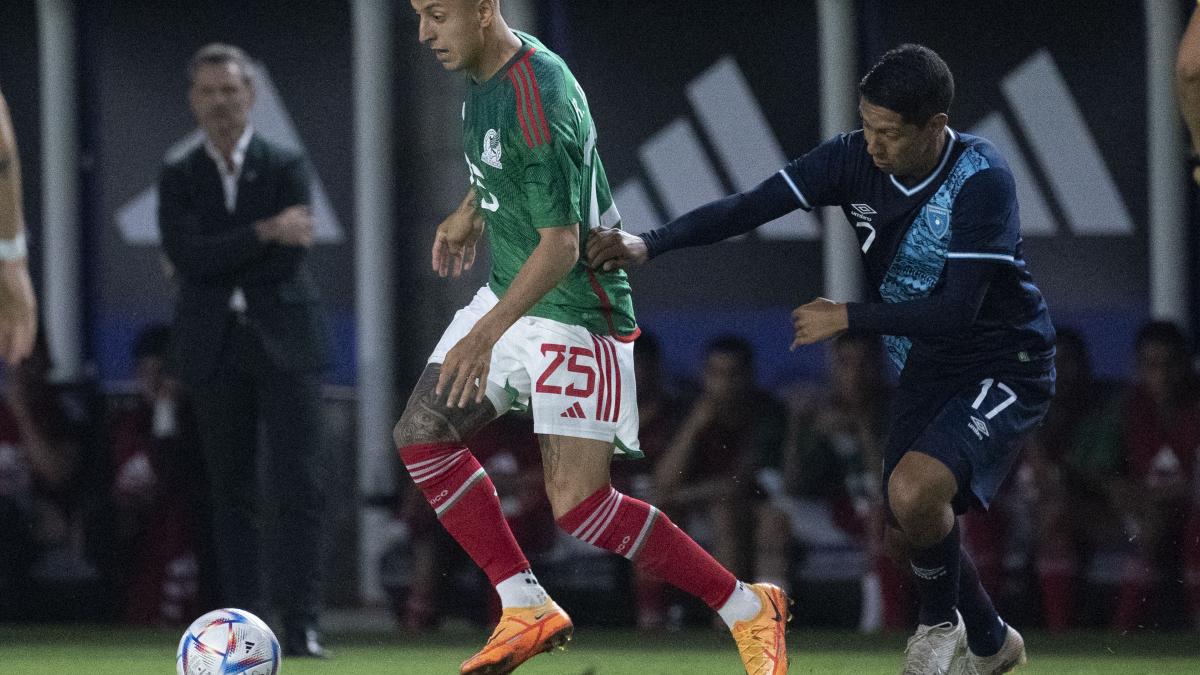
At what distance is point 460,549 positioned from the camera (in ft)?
27.0

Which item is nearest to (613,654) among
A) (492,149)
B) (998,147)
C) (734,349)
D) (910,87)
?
(734,349)

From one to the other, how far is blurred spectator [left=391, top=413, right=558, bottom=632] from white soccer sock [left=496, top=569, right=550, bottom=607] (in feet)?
9.16

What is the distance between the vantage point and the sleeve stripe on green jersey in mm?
5074

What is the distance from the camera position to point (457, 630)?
8109 mm

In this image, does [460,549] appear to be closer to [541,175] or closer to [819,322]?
[541,175]

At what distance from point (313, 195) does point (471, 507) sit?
15.1 ft

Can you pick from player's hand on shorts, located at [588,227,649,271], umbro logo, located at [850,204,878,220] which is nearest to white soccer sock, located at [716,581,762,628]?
player's hand on shorts, located at [588,227,649,271]

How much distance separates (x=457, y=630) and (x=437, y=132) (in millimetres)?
2283

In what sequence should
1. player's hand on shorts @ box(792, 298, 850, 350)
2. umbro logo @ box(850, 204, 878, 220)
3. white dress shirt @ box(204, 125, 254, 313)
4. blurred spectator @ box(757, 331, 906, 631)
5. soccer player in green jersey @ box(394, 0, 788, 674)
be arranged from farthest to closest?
blurred spectator @ box(757, 331, 906, 631) < white dress shirt @ box(204, 125, 254, 313) < umbro logo @ box(850, 204, 878, 220) < soccer player in green jersey @ box(394, 0, 788, 674) < player's hand on shorts @ box(792, 298, 850, 350)

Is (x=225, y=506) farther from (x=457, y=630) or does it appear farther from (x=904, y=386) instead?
(x=904, y=386)

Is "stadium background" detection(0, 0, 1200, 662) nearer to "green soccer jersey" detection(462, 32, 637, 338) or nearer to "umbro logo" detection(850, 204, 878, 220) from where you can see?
"green soccer jersey" detection(462, 32, 637, 338)

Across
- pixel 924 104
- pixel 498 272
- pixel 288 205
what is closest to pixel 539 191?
pixel 498 272

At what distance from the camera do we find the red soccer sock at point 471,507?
211 inches

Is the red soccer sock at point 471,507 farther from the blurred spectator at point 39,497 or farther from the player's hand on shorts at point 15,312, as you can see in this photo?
the blurred spectator at point 39,497
